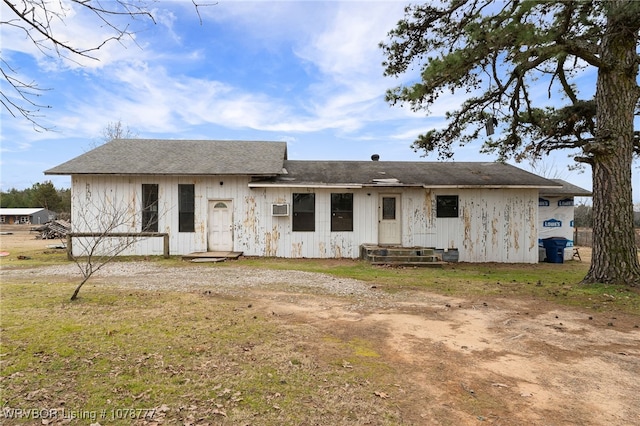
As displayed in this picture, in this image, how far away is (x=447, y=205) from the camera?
1292 cm

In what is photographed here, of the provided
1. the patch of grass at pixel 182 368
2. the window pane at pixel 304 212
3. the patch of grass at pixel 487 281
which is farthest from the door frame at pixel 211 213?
the patch of grass at pixel 182 368

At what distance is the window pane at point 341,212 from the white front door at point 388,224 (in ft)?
3.88

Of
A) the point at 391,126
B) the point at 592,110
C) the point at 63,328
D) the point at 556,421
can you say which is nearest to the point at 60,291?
the point at 63,328

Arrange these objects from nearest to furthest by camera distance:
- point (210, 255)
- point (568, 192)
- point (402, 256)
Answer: point (402, 256) → point (210, 255) → point (568, 192)

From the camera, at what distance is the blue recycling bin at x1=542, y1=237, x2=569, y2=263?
13594 mm

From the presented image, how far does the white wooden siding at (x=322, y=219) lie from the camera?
12445 mm

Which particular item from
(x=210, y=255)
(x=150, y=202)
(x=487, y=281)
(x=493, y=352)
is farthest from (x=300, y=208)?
(x=493, y=352)

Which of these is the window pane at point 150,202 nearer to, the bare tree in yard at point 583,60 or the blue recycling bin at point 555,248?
the bare tree in yard at point 583,60

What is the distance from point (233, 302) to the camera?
5926 mm

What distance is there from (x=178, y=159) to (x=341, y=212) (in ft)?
22.2

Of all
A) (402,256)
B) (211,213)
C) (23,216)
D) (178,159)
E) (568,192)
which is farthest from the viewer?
(23,216)

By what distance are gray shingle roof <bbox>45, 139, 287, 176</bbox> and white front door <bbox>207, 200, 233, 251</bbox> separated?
1.31m

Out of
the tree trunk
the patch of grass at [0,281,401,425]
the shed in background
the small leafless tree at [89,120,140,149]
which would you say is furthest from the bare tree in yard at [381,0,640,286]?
the shed in background

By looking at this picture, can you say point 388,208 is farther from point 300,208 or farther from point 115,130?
point 115,130
